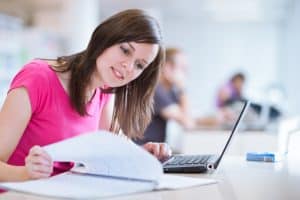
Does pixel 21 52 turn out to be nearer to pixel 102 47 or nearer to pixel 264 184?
pixel 102 47

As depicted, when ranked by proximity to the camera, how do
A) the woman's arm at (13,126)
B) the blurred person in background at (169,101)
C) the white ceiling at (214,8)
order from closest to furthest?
the woman's arm at (13,126) → the blurred person in background at (169,101) → the white ceiling at (214,8)

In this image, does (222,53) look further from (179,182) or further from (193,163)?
(179,182)

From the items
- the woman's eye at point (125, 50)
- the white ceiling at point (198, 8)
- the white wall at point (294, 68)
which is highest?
the white ceiling at point (198, 8)

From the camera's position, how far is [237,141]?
4.07 m

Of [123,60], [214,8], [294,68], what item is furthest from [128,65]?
[214,8]

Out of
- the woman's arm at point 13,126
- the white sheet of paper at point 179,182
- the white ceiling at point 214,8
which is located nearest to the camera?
the white sheet of paper at point 179,182

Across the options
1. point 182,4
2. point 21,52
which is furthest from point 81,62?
point 182,4

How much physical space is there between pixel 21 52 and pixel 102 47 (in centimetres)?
396

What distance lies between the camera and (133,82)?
1747 mm

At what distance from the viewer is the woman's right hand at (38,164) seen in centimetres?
109

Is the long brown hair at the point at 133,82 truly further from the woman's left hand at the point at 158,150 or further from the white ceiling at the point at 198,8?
the white ceiling at the point at 198,8

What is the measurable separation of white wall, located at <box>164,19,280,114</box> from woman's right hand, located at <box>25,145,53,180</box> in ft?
33.0

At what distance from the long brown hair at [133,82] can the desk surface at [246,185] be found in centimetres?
39

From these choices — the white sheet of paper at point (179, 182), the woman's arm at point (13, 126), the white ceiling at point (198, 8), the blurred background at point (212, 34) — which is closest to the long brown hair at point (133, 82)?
the woman's arm at point (13, 126)
